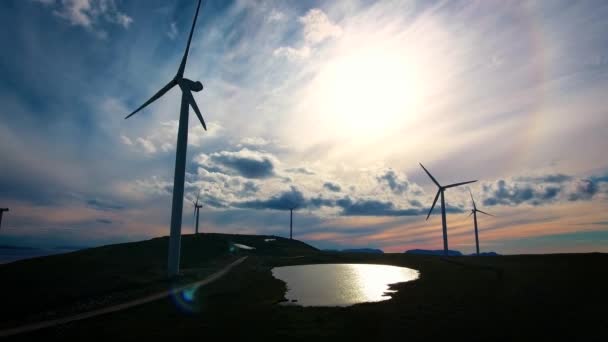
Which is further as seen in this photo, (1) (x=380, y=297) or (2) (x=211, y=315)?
(1) (x=380, y=297)

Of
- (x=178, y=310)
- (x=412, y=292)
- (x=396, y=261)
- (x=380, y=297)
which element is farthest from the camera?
(x=396, y=261)

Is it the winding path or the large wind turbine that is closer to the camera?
the winding path

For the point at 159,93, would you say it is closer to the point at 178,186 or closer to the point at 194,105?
the point at 194,105

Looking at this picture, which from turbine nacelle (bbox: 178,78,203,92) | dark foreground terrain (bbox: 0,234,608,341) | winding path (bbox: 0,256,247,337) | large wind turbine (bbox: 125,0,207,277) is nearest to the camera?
dark foreground terrain (bbox: 0,234,608,341)

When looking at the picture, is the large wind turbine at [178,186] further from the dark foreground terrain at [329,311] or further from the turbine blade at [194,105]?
the dark foreground terrain at [329,311]

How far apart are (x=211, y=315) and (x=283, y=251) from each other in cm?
11399

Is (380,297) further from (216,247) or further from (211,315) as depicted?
(216,247)

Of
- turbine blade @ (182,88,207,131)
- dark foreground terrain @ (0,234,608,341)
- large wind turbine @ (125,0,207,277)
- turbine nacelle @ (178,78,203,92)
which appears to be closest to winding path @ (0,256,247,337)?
dark foreground terrain @ (0,234,608,341)

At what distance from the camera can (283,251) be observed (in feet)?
439

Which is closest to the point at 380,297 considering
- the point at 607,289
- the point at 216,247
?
the point at 607,289

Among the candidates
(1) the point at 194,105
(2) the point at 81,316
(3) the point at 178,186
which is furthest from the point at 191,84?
(2) the point at 81,316

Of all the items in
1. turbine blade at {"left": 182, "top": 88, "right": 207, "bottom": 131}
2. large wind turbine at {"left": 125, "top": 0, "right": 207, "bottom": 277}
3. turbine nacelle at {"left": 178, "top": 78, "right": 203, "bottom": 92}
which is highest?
turbine nacelle at {"left": 178, "top": 78, "right": 203, "bottom": 92}

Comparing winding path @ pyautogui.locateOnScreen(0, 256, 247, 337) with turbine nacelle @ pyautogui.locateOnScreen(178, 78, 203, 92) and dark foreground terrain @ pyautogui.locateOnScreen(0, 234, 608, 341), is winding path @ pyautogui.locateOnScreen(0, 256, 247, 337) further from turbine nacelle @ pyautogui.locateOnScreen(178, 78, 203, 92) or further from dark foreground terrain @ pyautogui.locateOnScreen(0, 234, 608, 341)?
turbine nacelle @ pyautogui.locateOnScreen(178, 78, 203, 92)

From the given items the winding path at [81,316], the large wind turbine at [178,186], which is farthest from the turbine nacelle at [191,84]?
the winding path at [81,316]
